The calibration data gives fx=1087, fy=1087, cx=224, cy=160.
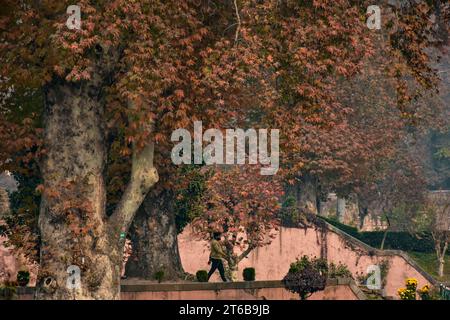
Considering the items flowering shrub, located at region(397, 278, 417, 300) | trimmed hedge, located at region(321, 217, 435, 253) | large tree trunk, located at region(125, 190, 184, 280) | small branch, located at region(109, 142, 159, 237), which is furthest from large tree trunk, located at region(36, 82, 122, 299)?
trimmed hedge, located at region(321, 217, 435, 253)

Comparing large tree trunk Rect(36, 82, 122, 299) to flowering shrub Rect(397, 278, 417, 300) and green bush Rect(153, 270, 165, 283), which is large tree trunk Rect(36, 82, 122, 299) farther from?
flowering shrub Rect(397, 278, 417, 300)

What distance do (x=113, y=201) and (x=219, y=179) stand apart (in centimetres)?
1033

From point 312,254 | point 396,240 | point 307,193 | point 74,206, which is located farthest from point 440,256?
point 74,206

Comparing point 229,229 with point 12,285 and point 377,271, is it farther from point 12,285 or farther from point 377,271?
point 12,285

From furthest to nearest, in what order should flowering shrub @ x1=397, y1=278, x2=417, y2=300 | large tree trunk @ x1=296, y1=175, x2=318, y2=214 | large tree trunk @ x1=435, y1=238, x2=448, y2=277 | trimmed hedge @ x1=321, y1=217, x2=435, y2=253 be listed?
1. large tree trunk @ x1=296, y1=175, x2=318, y2=214
2. trimmed hedge @ x1=321, y1=217, x2=435, y2=253
3. large tree trunk @ x1=435, y1=238, x2=448, y2=277
4. flowering shrub @ x1=397, y1=278, x2=417, y2=300

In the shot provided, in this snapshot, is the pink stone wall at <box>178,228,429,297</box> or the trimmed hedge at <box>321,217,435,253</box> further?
the trimmed hedge at <box>321,217,435,253</box>

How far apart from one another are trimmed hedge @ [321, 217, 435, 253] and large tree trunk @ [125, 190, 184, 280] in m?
20.3

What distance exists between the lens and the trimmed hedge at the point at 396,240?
178 ft

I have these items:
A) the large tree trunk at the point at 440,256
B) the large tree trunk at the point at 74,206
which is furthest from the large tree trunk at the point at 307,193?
the large tree trunk at the point at 74,206

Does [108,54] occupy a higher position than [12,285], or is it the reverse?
[108,54]

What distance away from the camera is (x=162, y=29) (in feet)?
89.9

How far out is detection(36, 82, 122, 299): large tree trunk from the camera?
28.5 metres

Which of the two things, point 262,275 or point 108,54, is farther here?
point 262,275
